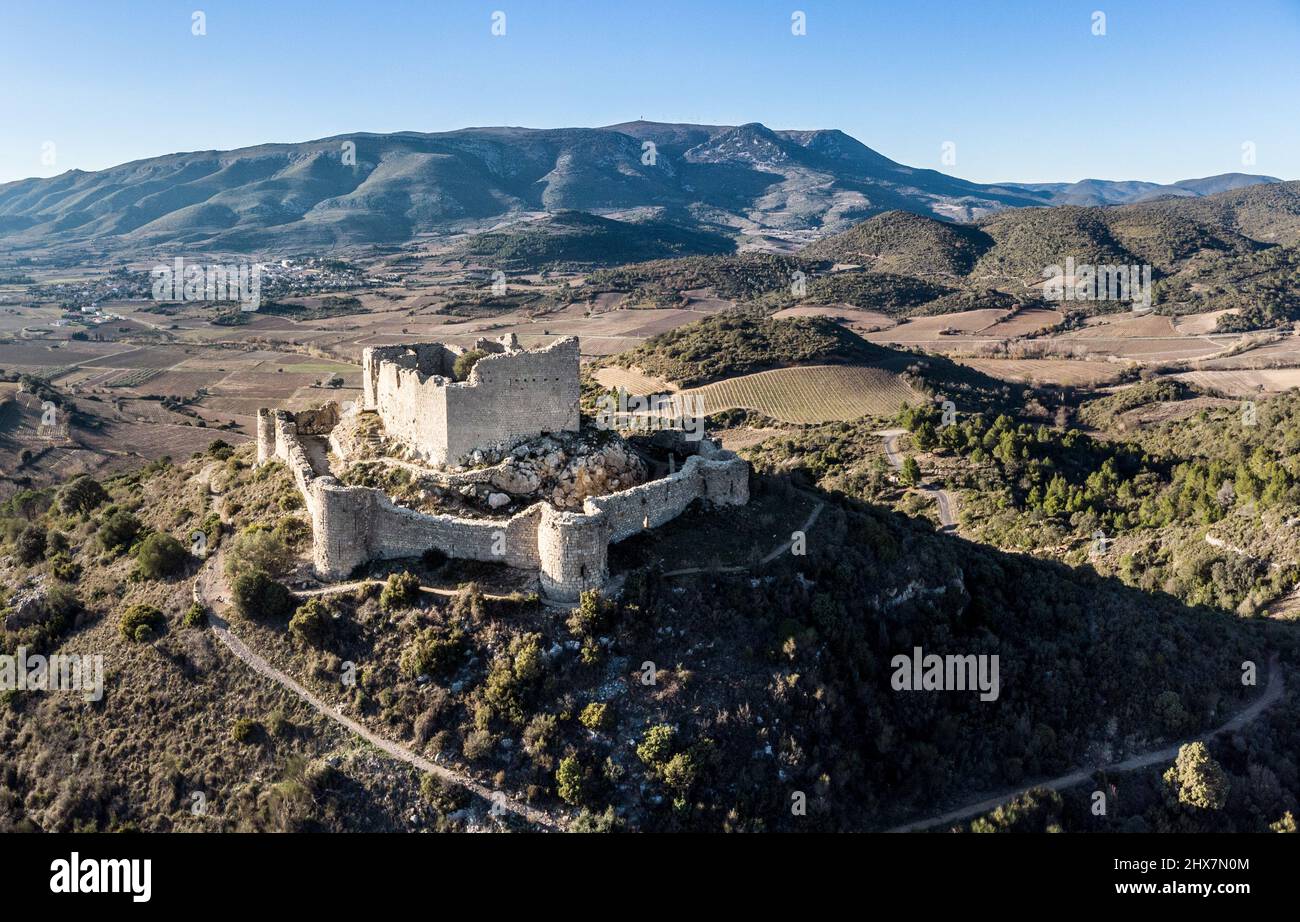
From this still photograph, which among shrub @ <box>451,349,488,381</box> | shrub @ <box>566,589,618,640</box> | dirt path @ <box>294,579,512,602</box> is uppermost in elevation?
shrub @ <box>451,349,488,381</box>

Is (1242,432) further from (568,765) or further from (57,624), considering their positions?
(57,624)

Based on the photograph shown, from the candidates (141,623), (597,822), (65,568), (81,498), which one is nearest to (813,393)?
(81,498)

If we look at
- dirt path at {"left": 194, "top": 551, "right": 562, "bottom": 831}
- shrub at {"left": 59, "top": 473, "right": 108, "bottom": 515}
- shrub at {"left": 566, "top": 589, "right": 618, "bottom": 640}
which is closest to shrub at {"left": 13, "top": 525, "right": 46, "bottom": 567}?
shrub at {"left": 59, "top": 473, "right": 108, "bottom": 515}

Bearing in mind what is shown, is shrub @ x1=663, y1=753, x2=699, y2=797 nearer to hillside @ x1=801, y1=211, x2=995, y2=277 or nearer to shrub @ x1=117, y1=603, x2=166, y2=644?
shrub @ x1=117, y1=603, x2=166, y2=644

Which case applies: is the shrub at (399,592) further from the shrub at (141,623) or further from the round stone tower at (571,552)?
the shrub at (141,623)

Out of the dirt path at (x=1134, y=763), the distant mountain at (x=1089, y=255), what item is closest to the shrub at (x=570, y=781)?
the dirt path at (x=1134, y=763)

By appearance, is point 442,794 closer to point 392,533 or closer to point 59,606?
point 392,533
